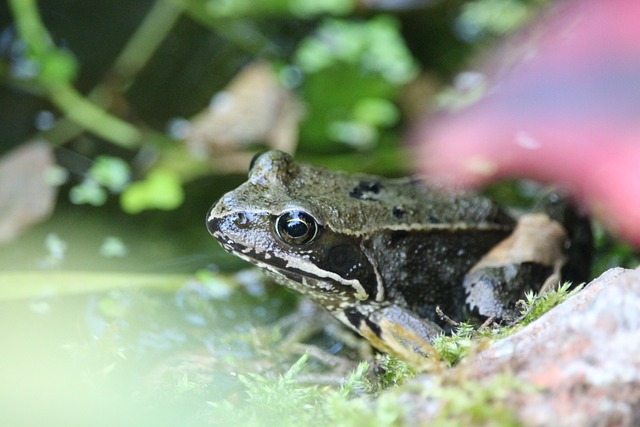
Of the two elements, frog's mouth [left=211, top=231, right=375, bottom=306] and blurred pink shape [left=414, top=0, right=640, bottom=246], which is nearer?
blurred pink shape [left=414, top=0, right=640, bottom=246]

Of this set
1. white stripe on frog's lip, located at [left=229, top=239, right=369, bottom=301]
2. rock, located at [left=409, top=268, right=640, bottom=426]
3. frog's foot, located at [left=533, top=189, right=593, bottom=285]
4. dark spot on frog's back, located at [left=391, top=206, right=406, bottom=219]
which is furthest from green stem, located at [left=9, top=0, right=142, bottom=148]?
rock, located at [left=409, top=268, right=640, bottom=426]

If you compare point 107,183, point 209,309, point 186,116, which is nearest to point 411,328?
point 209,309

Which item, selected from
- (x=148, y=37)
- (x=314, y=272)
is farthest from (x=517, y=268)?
(x=148, y=37)

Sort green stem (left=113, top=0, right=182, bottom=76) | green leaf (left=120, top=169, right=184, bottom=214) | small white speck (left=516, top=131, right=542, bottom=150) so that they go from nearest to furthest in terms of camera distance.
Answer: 1. small white speck (left=516, top=131, right=542, bottom=150)
2. green leaf (left=120, top=169, right=184, bottom=214)
3. green stem (left=113, top=0, right=182, bottom=76)

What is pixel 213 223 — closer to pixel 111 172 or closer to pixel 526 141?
pixel 111 172

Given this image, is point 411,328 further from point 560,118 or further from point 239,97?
point 239,97

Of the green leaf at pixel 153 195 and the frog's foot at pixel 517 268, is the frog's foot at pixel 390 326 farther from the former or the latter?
the green leaf at pixel 153 195

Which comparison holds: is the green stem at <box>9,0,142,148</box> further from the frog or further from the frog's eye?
the frog's eye
